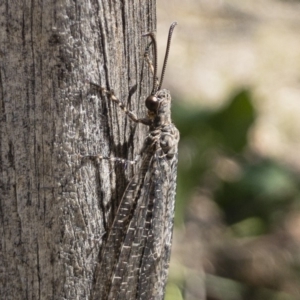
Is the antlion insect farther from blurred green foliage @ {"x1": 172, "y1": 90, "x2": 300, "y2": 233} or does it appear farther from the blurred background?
blurred green foliage @ {"x1": 172, "y1": 90, "x2": 300, "y2": 233}

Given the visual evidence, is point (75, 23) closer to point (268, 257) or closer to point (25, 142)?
point (25, 142)

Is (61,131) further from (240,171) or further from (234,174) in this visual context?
(234,174)

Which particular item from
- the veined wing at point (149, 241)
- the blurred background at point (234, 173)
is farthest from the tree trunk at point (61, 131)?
the blurred background at point (234, 173)

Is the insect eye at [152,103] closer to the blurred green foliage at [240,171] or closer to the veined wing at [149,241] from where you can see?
the veined wing at [149,241]

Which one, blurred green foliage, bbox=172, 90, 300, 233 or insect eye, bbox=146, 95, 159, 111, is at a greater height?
insect eye, bbox=146, 95, 159, 111

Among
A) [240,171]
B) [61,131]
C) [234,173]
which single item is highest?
[61,131]

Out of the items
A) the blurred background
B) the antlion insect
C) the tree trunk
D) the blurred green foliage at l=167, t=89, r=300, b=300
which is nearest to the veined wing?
the antlion insect

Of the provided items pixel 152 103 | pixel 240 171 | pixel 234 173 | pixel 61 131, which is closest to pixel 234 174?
pixel 234 173

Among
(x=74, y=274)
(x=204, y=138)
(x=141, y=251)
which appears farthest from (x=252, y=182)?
(x=74, y=274)
